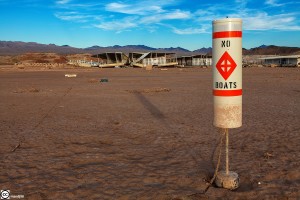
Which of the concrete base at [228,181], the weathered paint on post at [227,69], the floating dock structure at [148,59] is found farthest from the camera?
the floating dock structure at [148,59]

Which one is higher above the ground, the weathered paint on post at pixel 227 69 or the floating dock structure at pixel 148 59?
the floating dock structure at pixel 148 59

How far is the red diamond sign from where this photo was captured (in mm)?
4098

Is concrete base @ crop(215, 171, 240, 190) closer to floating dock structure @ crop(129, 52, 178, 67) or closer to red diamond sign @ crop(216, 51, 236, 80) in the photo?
red diamond sign @ crop(216, 51, 236, 80)

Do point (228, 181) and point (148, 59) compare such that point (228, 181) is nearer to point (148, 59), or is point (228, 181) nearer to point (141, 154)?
point (141, 154)

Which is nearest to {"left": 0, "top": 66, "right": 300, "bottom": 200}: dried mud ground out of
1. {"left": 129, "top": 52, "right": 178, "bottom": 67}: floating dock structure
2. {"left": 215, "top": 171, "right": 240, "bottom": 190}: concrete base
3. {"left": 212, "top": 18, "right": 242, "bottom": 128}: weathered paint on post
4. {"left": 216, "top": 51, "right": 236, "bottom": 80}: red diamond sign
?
{"left": 215, "top": 171, "right": 240, "bottom": 190}: concrete base

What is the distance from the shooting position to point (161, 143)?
6.94m

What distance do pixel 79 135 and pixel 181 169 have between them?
3380 millimetres

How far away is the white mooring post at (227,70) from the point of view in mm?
4055

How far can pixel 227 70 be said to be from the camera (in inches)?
162

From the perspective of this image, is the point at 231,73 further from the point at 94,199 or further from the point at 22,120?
the point at 22,120

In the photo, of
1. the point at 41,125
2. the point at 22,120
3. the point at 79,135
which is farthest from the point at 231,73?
the point at 22,120

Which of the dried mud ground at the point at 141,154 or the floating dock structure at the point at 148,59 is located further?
the floating dock structure at the point at 148,59

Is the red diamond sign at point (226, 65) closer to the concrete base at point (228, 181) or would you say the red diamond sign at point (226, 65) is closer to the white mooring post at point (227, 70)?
the white mooring post at point (227, 70)

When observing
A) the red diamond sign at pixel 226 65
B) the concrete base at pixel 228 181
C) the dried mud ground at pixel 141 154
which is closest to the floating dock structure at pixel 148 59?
the dried mud ground at pixel 141 154
